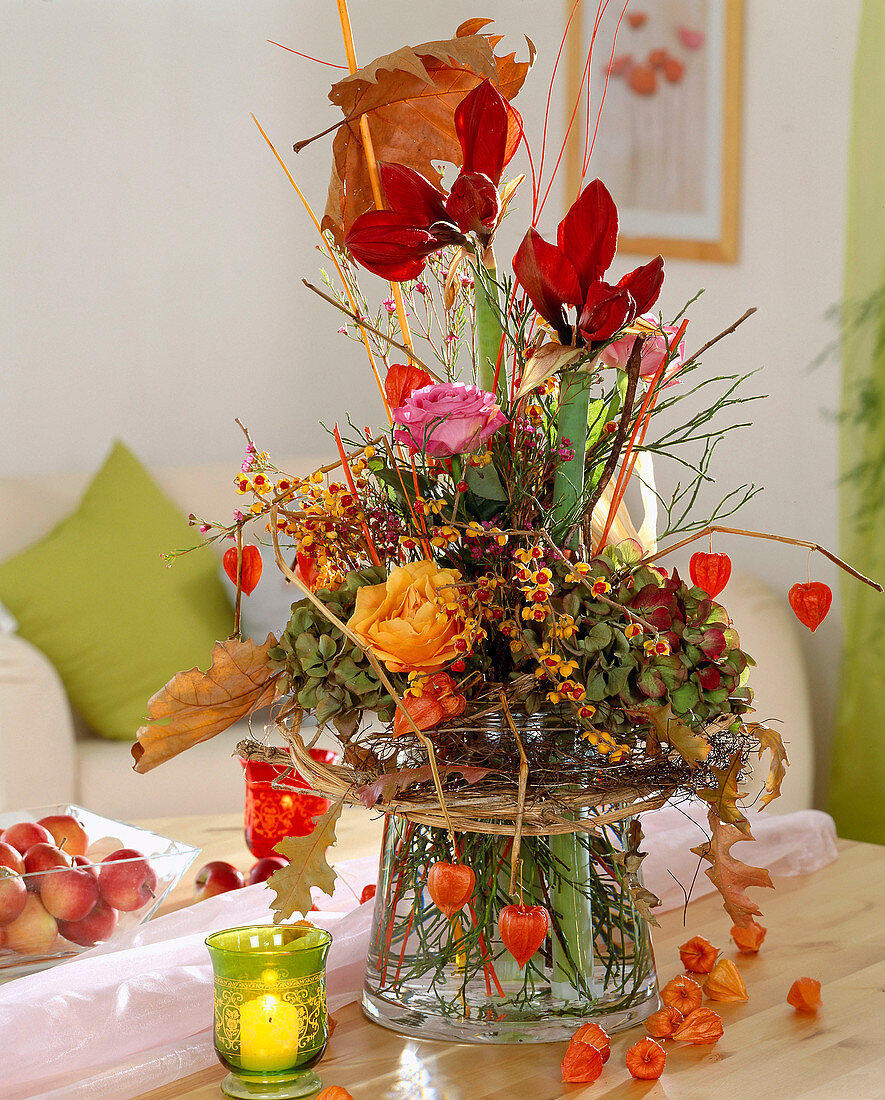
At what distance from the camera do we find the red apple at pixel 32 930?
89cm

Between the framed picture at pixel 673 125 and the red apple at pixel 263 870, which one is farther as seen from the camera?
the framed picture at pixel 673 125

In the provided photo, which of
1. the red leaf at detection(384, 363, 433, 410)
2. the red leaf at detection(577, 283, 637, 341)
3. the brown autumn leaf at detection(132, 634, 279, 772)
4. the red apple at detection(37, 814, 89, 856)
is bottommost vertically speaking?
the red apple at detection(37, 814, 89, 856)

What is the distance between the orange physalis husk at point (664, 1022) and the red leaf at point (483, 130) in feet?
1.73

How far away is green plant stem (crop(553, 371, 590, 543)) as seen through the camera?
28.6 inches

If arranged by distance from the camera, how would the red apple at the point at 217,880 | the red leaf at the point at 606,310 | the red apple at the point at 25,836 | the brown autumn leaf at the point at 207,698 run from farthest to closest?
the red apple at the point at 217,880 → the red apple at the point at 25,836 → the brown autumn leaf at the point at 207,698 → the red leaf at the point at 606,310

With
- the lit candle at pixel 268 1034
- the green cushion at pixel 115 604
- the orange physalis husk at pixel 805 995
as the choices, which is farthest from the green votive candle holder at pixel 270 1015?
the green cushion at pixel 115 604

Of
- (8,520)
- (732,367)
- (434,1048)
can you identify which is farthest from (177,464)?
(434,1048)

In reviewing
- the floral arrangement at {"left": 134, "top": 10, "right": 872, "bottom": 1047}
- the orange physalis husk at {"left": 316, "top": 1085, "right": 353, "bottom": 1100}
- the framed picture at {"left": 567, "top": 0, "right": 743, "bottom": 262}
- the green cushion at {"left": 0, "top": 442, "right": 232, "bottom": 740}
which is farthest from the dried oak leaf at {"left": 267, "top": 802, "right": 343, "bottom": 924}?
the framed picture at {"left": 567, "top": 0, "right": 743, "bottom": 262}

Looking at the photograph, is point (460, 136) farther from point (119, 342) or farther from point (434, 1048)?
point (119, 342)

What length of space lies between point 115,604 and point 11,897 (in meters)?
1.64

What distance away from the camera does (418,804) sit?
28.7 inches

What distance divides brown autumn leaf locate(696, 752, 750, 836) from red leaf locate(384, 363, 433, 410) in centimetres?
31

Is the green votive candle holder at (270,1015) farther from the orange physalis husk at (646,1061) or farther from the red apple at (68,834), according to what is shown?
the red apple at (68,834)

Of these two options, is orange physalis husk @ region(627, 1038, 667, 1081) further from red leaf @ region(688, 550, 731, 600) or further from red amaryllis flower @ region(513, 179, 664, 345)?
red amaryllis flower @ region(513, 179, 664, 345)
